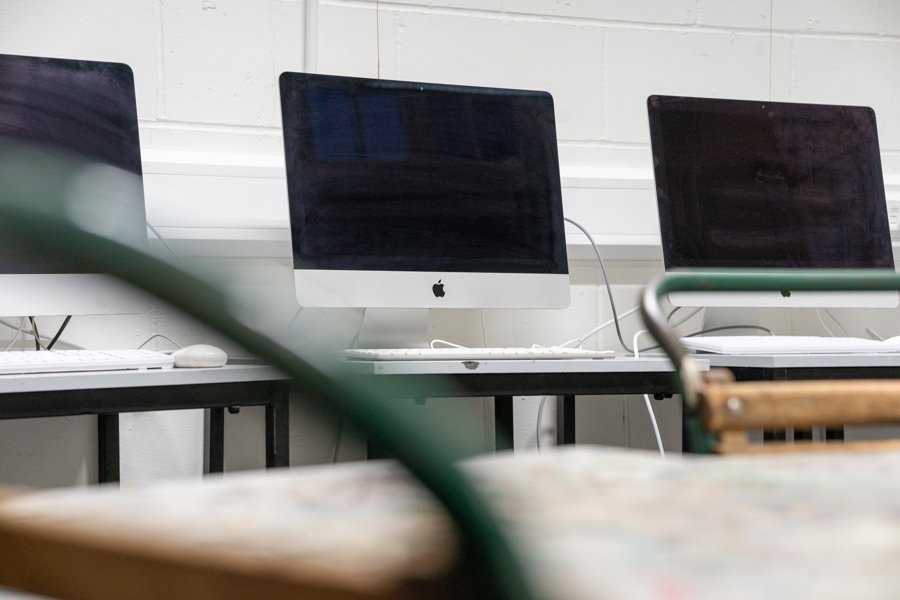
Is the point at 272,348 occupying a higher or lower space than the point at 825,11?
lower

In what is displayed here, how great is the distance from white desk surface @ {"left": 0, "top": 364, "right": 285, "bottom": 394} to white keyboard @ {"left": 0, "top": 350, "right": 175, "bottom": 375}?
0.01 m

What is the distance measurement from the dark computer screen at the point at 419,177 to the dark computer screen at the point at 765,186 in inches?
10.0

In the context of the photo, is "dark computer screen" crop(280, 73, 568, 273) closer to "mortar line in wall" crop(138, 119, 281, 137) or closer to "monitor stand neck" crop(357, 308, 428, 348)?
"monitor stand neck" crop(357, 308, 428, 348)

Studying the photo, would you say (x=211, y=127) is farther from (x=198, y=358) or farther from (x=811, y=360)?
(x=811, y=360)

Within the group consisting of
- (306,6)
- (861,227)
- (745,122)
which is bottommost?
(861,227)

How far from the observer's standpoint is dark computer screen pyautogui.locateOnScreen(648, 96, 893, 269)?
6.25 feet

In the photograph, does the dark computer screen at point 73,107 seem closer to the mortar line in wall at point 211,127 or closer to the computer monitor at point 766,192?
the mortar line in wall at point 211,127

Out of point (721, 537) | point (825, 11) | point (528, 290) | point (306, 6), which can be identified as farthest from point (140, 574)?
point (825, 11)

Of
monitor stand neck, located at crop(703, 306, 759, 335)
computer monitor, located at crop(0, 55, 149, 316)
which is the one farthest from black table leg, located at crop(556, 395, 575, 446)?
computer monitor, located at crop(0, 55, 149, 316)

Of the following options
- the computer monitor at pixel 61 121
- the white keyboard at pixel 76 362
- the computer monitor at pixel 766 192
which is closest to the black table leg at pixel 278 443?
the white keyboard at pixel 76 362

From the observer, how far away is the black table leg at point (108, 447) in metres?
1.87

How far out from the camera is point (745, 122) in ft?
6.53

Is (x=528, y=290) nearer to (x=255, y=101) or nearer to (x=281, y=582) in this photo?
(x=255, y=101)

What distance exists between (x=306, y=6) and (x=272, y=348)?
2.06m
